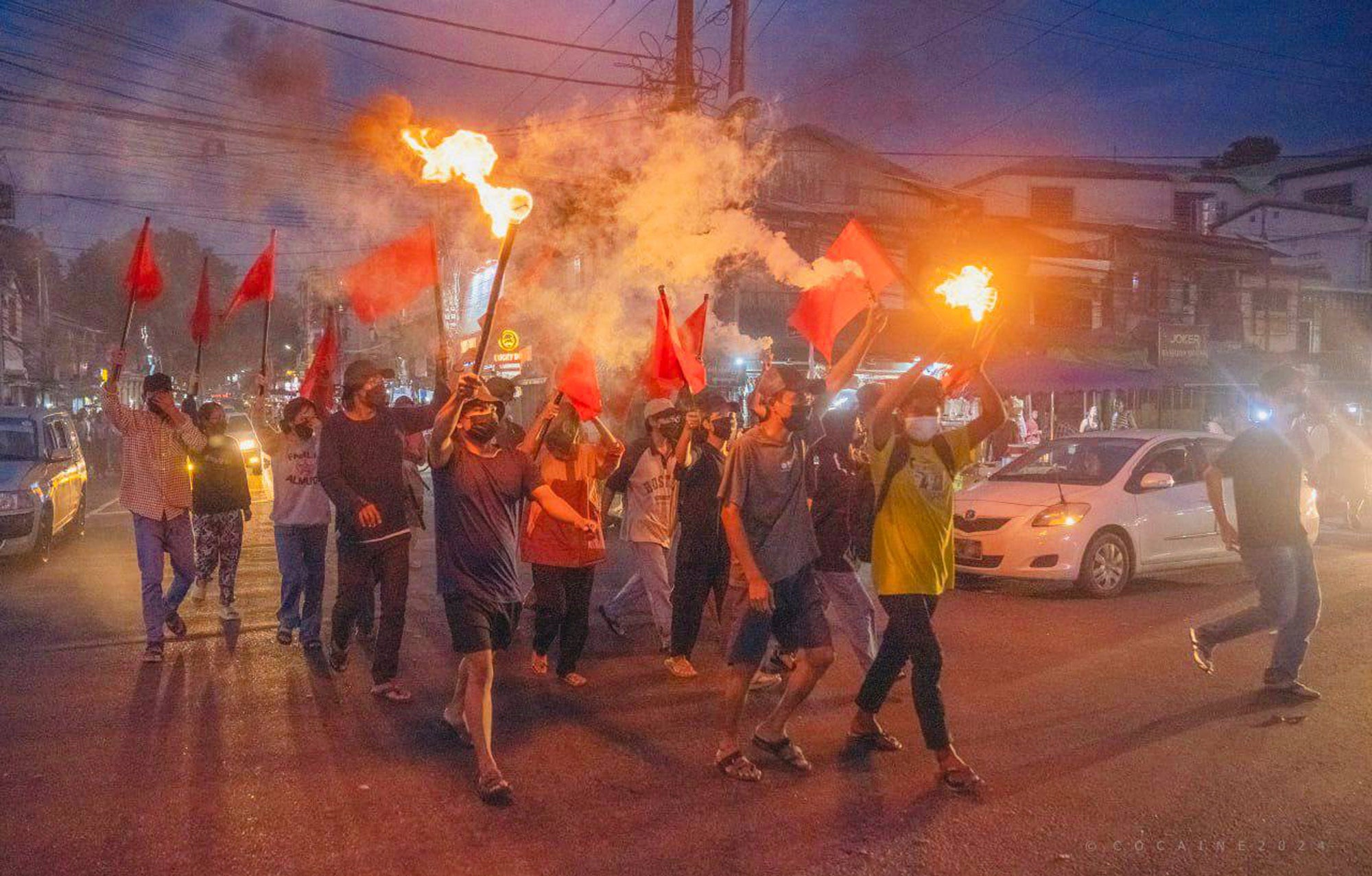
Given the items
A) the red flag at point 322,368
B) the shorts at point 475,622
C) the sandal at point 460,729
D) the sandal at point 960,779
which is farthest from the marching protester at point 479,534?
the red flag at point 322,368

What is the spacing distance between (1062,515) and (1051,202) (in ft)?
96.5

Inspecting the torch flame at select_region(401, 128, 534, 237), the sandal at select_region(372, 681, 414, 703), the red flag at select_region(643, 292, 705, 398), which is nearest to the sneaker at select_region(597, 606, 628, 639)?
the red flag at select_region(643, 292, 705, 398)

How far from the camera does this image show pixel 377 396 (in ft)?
21.1

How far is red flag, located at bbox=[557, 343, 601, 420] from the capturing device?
6.53 m

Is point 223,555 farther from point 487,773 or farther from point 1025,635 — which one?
point 1025,635

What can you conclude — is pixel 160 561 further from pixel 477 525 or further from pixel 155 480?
pixel 477 525

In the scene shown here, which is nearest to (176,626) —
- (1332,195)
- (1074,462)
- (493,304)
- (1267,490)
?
(493,304)

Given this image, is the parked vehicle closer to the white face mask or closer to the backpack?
the backpack

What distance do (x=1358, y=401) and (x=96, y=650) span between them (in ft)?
123

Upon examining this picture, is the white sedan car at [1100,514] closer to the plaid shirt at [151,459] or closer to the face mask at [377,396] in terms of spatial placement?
the face mask at [377,396]

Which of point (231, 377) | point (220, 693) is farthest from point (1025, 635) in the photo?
point (231, 377)

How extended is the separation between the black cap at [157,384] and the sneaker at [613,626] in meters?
3.44

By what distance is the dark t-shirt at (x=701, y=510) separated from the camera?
6922 mm

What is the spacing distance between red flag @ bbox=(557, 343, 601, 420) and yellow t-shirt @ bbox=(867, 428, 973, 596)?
2.07 m
